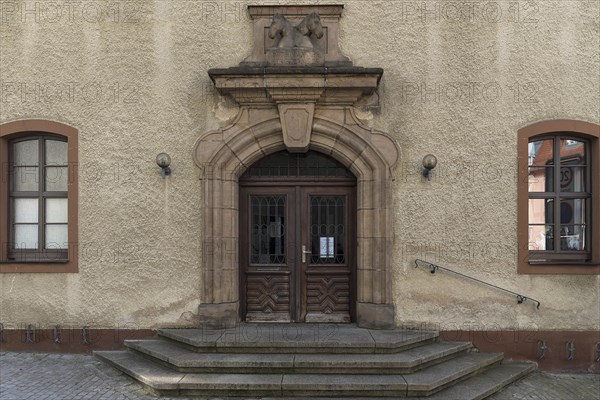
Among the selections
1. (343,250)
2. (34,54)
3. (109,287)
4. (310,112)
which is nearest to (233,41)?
(310,112)

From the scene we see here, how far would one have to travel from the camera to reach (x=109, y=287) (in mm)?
6465

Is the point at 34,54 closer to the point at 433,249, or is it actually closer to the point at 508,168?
the point at 433,249

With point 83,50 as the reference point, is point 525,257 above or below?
below

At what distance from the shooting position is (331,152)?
6492mm

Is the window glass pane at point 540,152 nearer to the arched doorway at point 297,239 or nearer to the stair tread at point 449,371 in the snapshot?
the arched doorway at point 297,239

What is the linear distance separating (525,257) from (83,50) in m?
7.30

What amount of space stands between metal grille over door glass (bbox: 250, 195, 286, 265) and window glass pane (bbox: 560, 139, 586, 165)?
14.1ft

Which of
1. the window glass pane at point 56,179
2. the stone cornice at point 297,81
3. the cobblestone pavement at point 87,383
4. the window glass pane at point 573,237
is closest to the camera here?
the cobblestone pavement at point 87,383

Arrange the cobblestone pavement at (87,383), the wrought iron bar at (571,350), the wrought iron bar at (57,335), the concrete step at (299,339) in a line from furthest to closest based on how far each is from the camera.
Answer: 1. the wrought iron bar at (57,335)
2. the wrought iron bar at (571,350)
3. the concrete step at (299,339)
4. the cobblestone pavement at (87,383)

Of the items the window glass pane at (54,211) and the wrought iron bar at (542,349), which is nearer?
the wrought iron bar at (542,349)

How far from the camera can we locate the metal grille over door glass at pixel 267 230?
6.76 m

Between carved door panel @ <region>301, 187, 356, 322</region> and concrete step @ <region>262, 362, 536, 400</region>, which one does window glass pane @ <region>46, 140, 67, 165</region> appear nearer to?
carved door panel @ <region>301, 187, 356, 322</region>

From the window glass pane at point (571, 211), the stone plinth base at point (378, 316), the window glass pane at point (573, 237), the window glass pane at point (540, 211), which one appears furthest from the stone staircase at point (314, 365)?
the window glass pane at point (571, 211)

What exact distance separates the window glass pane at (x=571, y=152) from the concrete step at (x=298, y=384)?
11.9ft
